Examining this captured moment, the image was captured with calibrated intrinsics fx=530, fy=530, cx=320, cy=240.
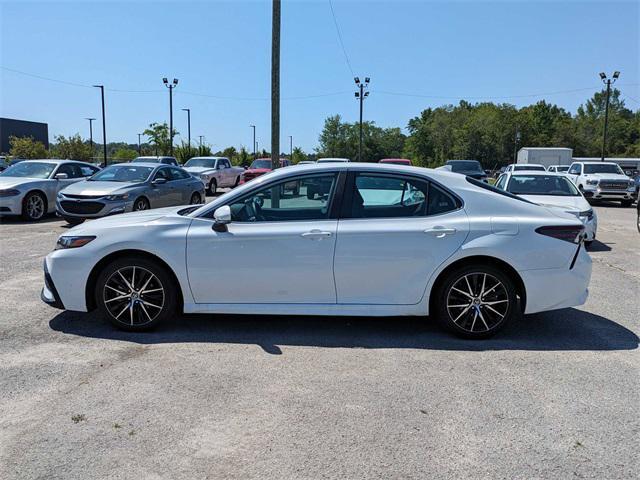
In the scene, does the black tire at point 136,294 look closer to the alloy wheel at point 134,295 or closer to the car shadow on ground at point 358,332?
the alloy wheel at point 134,295

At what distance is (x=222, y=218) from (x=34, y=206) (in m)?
10.7

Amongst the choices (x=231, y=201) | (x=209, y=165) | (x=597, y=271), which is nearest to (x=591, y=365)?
(x=231, y=201)

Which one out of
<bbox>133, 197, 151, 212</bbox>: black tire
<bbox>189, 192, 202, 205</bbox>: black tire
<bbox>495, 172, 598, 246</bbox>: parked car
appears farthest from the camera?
<bbox>189, 192, 202, 205</bbox>: black tire

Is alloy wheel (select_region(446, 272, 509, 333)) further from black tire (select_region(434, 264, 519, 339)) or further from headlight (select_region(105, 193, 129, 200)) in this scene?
headlight (select_region(105, 193, 129, 200))

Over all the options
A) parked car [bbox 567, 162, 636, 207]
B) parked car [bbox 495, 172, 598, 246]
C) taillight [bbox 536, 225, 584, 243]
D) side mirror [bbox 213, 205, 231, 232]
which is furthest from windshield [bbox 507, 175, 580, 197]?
parked car [bbox 567, 162, 636, 207]

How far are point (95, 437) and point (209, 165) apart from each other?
22.8 meters

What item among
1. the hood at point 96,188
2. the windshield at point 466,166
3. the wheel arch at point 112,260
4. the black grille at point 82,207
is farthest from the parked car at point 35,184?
the windshield at point 466,166

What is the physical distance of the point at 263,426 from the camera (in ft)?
10.6

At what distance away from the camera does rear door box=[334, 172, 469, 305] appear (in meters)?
4.62

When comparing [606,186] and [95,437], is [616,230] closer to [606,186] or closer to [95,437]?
[606,186]

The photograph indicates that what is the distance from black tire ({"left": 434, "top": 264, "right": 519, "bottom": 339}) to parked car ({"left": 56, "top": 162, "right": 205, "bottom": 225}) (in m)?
8.79

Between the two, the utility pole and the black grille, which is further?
the utility pole

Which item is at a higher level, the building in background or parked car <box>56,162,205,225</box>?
the building in background

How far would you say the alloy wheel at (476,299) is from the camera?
4.68 m
